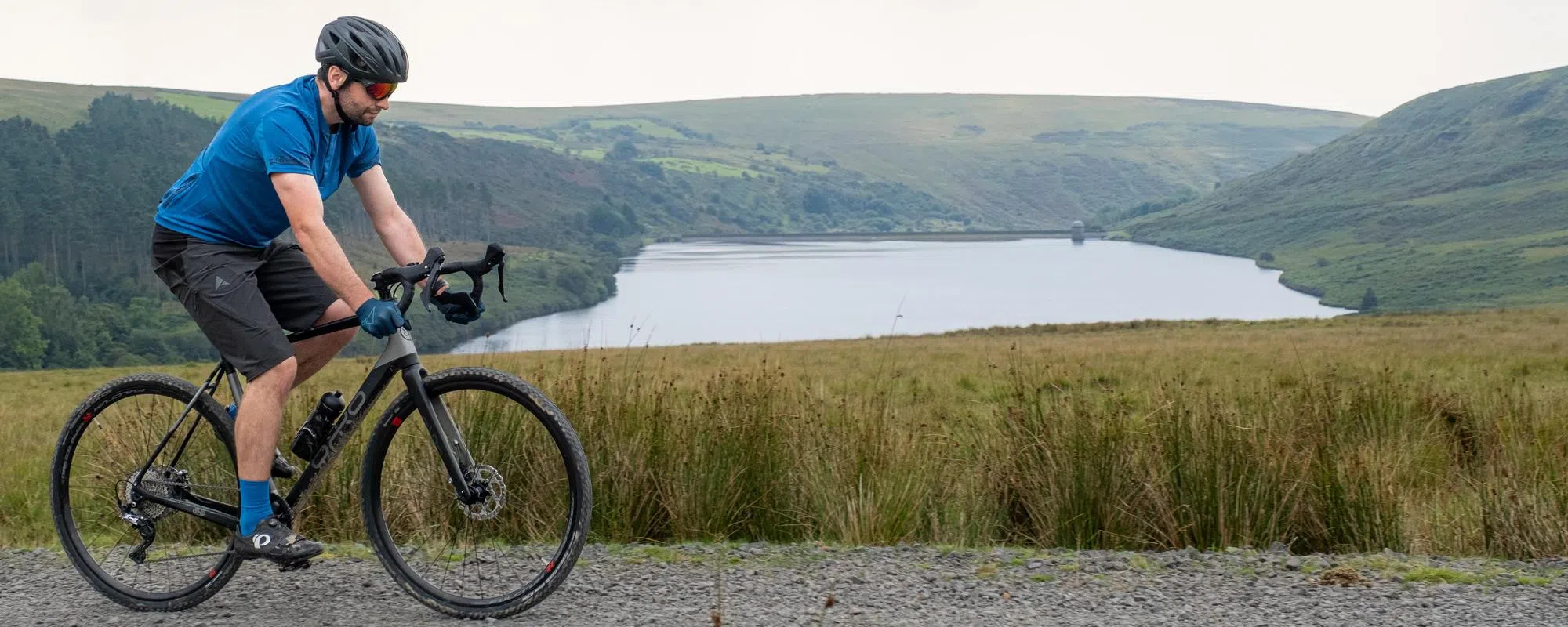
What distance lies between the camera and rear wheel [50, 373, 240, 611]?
4.45 meters

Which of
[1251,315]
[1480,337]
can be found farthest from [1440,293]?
[1480,337]

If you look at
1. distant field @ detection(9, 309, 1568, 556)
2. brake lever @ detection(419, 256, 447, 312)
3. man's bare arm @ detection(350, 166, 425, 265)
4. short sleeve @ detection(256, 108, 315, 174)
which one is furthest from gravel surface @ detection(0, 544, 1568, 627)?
short sleeve @ detection(256, 108, 315, 174)

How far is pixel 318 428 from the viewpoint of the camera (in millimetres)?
4211

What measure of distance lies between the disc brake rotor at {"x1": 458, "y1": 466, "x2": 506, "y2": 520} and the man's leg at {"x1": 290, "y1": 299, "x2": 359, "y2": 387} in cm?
69

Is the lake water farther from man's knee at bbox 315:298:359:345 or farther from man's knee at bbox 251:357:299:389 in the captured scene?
man's knee at bbox 251:357:299:389

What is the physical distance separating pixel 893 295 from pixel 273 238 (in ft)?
424

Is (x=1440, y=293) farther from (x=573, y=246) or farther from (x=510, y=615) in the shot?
(x=510, y=615)

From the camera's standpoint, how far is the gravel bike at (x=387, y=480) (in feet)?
13.2

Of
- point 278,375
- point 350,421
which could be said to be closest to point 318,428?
point 350,421

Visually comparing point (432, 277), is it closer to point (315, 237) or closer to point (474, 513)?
point (315, 237)

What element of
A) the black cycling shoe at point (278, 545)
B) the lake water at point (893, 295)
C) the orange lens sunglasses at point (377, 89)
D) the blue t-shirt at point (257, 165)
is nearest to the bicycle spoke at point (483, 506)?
the black cycling shoe at point (278, 545)

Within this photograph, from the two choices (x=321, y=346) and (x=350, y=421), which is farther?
(x=321, y=346)

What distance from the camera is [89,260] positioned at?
120500 millimetres

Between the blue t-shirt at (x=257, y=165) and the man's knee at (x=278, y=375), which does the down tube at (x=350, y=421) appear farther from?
the blue t-shirt at (x=257, y=165)
